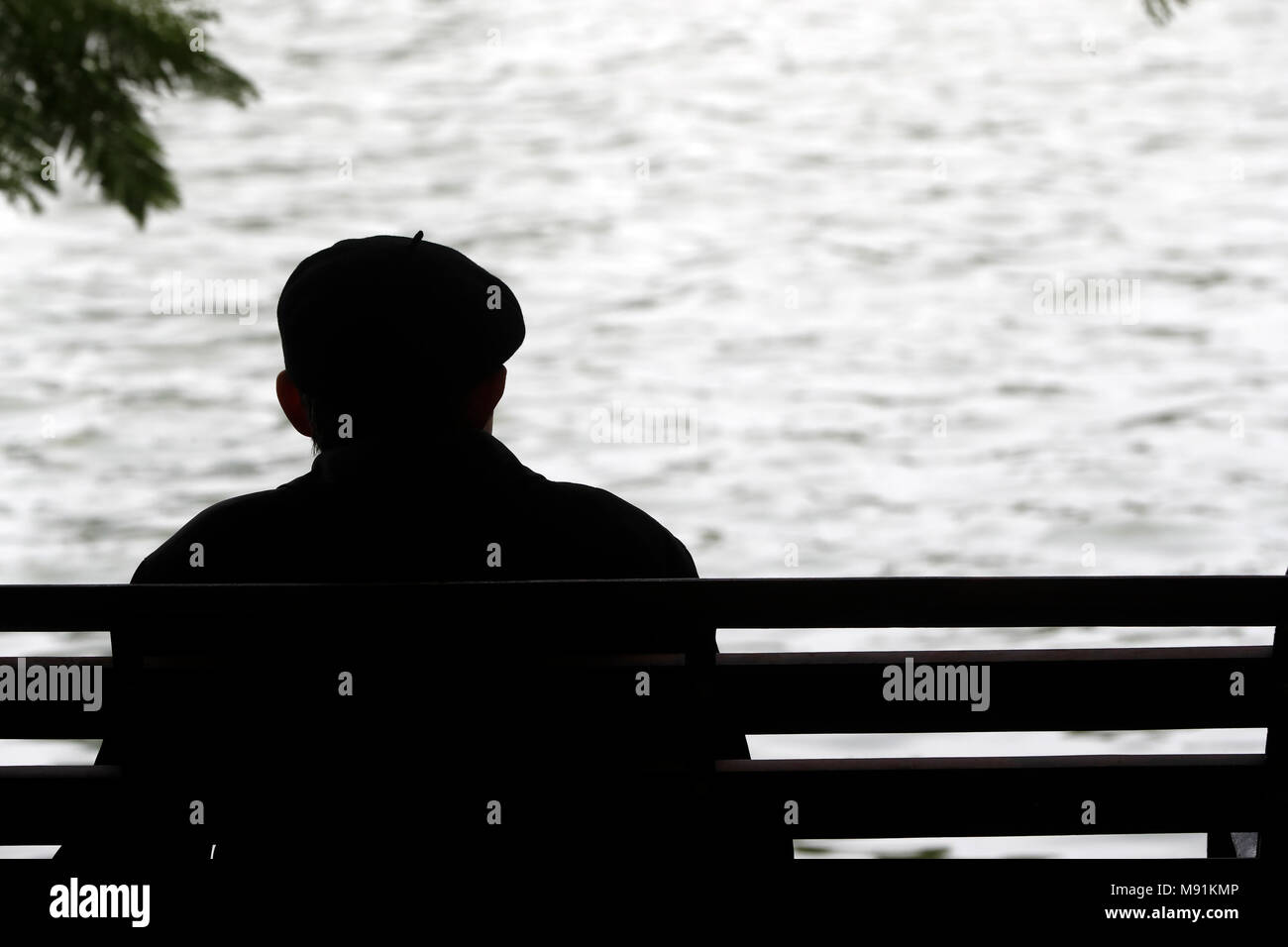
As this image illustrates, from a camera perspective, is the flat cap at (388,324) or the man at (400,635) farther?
the flat cap at (388,324)

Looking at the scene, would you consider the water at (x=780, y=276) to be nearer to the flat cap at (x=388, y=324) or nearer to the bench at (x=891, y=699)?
the bench at (x=891, y=699)

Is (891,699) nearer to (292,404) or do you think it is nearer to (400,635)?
(400,635)

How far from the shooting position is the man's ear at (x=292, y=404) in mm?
2293

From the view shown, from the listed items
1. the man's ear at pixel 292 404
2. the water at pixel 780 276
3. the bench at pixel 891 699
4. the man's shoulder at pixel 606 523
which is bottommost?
the bench at pixel 891 699

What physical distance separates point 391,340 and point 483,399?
5.6 inches

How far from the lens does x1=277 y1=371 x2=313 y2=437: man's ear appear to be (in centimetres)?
229

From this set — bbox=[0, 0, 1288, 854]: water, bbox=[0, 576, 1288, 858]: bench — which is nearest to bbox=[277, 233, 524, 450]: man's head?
bbox=[0, 576, 1288, 858]: bench

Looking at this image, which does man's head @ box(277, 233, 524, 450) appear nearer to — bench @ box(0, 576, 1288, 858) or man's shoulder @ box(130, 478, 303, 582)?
man's shoulder @ box(130, 478, 303, 582)

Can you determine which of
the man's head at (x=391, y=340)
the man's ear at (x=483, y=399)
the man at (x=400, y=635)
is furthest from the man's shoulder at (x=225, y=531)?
the man's ear at (x=483, y=399)

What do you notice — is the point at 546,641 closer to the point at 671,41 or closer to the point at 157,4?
the point at 157,4

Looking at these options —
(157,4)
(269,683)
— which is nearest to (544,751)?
(269,683)

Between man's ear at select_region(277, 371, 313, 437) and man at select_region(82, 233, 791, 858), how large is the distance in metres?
0.13

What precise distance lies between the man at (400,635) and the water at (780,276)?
7.23ft
